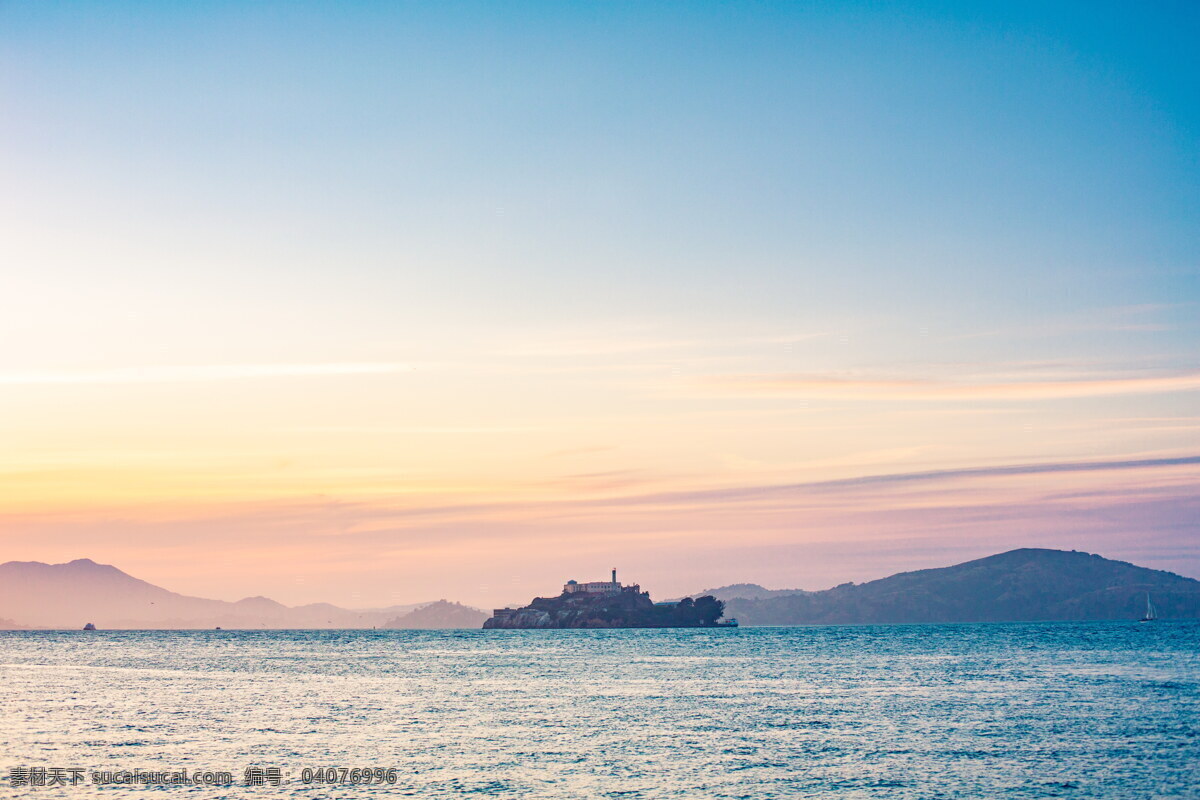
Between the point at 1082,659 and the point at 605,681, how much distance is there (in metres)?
58.3

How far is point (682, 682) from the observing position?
89.9 m

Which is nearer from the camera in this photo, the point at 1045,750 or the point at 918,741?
the point at 1045,750

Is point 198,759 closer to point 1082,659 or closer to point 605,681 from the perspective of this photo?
point 605,681

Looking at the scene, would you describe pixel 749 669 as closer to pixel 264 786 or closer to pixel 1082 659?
pixel 1082 659

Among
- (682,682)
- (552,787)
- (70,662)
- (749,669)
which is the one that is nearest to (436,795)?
(552,787)

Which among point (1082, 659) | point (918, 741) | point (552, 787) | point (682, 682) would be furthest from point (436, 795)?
point (1082, 659)

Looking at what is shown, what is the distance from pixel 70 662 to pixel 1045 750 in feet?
416

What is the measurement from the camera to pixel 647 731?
182ft

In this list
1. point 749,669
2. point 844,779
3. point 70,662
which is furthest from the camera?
point 70,662

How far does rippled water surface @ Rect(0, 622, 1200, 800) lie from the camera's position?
40906 millimetres

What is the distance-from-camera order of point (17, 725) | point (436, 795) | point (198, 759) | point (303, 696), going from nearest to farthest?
point (436, 795) < point (198, 759) < point (17, 725) < point (303, 696)

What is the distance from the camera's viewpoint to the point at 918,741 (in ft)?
168

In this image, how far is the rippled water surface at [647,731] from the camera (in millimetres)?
40906

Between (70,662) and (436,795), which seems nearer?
(436,795)
